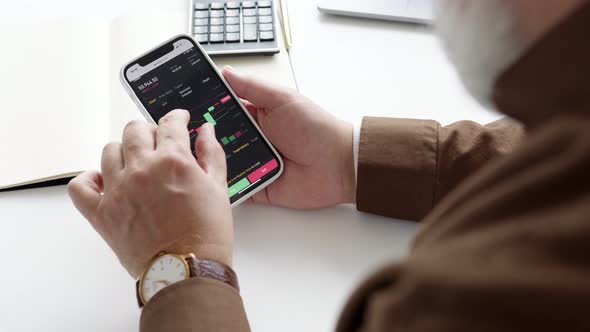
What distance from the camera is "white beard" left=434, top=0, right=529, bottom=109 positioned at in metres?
0.36

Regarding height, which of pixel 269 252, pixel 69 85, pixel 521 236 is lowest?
pixel 269 252

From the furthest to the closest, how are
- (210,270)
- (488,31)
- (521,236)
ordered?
(210,270) < (488,31) < (521,236)

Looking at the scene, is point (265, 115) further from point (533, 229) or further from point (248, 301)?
point (533, 229)

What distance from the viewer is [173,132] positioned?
23.4 inches

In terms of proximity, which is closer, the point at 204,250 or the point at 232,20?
the point at 204,250

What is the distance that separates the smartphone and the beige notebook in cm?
6

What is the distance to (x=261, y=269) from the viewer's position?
603 millimetres

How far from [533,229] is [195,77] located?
506 mm

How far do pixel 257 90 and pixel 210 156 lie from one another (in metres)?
0.13

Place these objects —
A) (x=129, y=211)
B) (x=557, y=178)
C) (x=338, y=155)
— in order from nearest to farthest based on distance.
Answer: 1. (x=557, y=178)
2. (x=129, y=211)
3. (x=338, y=155)

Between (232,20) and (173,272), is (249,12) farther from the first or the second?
(173,272)

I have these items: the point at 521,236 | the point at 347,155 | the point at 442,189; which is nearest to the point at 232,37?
the point at 347,155

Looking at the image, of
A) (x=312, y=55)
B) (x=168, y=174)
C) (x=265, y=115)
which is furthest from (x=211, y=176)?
(x=312, y=55)

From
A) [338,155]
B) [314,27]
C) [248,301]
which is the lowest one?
[248,301]
